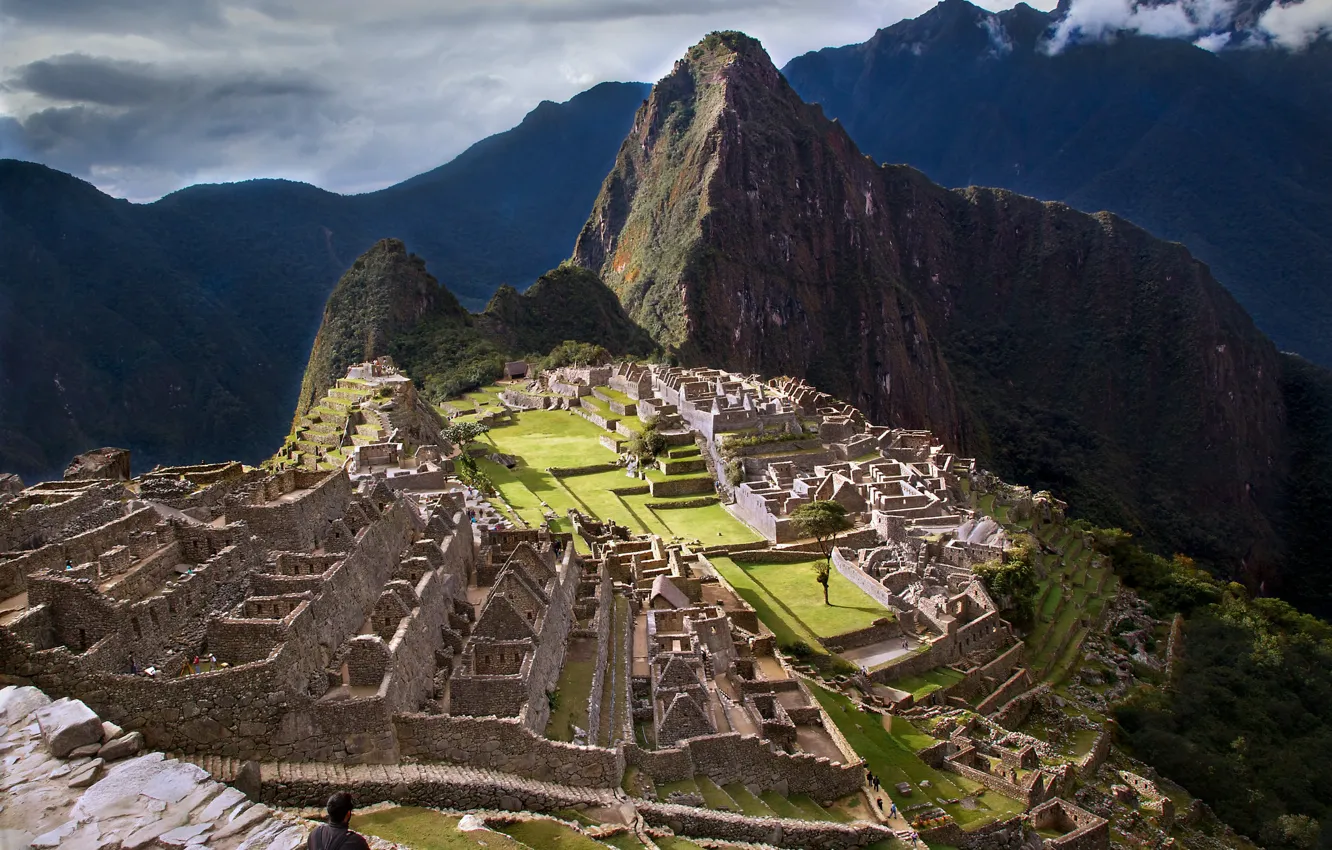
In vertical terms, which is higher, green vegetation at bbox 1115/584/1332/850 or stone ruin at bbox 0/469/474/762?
stone ruin at bbox 0/469/474/762

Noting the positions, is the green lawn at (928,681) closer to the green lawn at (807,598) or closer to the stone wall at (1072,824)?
the green lawn at (807,598)

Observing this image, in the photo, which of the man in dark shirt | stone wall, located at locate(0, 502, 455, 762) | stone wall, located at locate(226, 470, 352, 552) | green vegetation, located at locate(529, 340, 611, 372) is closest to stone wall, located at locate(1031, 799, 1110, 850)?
stone wall, located at locate(0, 502, 455, 762)

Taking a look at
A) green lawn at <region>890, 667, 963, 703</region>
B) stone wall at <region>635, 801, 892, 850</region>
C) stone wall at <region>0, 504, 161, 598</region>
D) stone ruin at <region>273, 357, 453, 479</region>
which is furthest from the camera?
stone ruin at <region>273, 357, 453, 479</region>

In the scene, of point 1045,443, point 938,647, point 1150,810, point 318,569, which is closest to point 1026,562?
point 938,647

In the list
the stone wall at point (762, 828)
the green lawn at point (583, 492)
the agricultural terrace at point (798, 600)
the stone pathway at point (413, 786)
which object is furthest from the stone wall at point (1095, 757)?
the stone pathway at point (413, 786)

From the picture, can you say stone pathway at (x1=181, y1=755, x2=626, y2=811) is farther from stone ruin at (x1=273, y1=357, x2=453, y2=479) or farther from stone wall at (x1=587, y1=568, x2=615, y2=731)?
stone ruin at (x1=273, y1=357, x2=453, y2=479)

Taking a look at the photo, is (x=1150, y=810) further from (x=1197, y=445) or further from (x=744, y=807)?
(x=1197, y=445)
